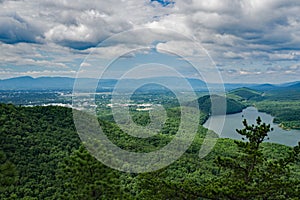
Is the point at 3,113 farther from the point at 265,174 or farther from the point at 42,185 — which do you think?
the point at 265,174

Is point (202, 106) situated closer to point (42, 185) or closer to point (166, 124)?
point (166, 124)

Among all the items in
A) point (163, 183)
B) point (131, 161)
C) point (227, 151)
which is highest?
point (163, 183)

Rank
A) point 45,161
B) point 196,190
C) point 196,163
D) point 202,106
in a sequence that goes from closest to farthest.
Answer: point 196,190 → point 45,161 → point 196,163 → point 202,106

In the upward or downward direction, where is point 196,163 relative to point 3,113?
downward

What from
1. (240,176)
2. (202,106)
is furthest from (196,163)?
(202,106)

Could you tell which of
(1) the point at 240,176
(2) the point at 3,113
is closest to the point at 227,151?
(2) the point at 3,113

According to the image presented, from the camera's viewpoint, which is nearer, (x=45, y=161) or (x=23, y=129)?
(x=45, y=161)

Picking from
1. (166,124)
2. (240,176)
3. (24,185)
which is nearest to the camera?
(240,176)
